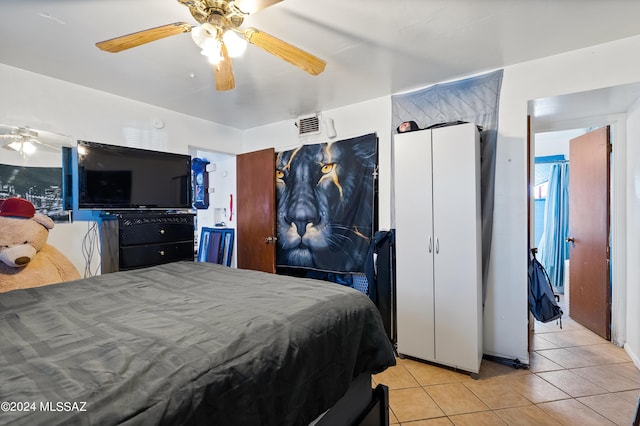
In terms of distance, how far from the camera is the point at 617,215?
8.89ft

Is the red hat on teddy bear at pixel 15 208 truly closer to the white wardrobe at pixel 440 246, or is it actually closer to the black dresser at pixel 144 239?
the black dresser at pixel 144 239

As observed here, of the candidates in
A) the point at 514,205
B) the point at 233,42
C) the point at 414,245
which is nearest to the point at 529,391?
the point at 414,245

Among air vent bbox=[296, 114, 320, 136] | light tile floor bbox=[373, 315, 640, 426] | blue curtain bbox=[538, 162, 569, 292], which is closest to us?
light tile floor bbox=[373, 315, 640, 426]

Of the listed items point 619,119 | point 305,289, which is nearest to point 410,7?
point 305,289

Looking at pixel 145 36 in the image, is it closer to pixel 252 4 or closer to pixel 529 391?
pixel 252 4

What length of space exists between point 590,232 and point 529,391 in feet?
6.42

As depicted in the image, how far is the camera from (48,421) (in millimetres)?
564

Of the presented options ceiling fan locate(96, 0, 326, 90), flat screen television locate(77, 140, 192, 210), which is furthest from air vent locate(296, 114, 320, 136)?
ceiling fan locate(96, 0, 326, 90)

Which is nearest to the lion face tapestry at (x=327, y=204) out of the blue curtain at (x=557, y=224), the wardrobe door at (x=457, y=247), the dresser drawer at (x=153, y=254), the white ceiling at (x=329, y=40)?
the white ceiling at (x=329, y=40)

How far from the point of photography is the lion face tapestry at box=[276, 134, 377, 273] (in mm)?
3098

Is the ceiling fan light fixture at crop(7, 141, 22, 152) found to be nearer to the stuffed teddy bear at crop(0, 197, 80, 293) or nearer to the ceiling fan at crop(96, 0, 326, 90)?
the stuffed teddy bear at crop(0, 197, 80, 293)

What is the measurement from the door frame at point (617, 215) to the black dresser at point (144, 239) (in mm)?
3304

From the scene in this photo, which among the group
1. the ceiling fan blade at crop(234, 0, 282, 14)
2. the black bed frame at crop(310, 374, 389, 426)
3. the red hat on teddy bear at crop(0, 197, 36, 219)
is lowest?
the black bed frame at crop(310, 374, 389, 426)

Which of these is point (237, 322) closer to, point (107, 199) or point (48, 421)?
point (48, 421)
